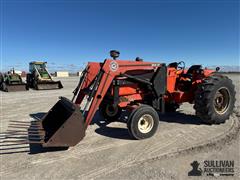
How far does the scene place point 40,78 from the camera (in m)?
18.4

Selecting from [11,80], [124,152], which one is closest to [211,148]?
[124,152]

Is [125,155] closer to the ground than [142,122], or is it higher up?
closer to the ground

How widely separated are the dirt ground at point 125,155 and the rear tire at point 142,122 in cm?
19

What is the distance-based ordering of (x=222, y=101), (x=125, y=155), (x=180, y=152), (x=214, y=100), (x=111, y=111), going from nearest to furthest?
(x=125, y=155), (x=180, y=152), (x=214, y=100), (x=222, y=101), (x=111, y=111)

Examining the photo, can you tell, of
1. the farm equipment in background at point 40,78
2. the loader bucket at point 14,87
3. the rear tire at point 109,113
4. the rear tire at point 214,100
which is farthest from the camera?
the farm equipment in background at point 40,78

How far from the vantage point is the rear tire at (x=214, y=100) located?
19.2ft

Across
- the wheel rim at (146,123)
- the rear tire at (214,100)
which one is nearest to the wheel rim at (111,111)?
the wheel rim at (146,123)

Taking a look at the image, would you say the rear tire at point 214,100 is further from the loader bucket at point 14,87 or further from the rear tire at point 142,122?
the loader bucket at point 14,87

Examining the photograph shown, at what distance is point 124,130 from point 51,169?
2.50 meters

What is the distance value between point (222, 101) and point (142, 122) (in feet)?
9.50

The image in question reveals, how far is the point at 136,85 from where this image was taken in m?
5.88

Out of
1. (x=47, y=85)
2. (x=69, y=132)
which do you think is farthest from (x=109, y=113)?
(x=47, y=85)

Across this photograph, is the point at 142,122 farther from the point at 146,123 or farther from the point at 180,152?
the point at 180,152

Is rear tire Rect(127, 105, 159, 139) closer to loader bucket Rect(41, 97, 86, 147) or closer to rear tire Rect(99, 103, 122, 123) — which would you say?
loader bucket Rect(41, 97, 86, 147)
